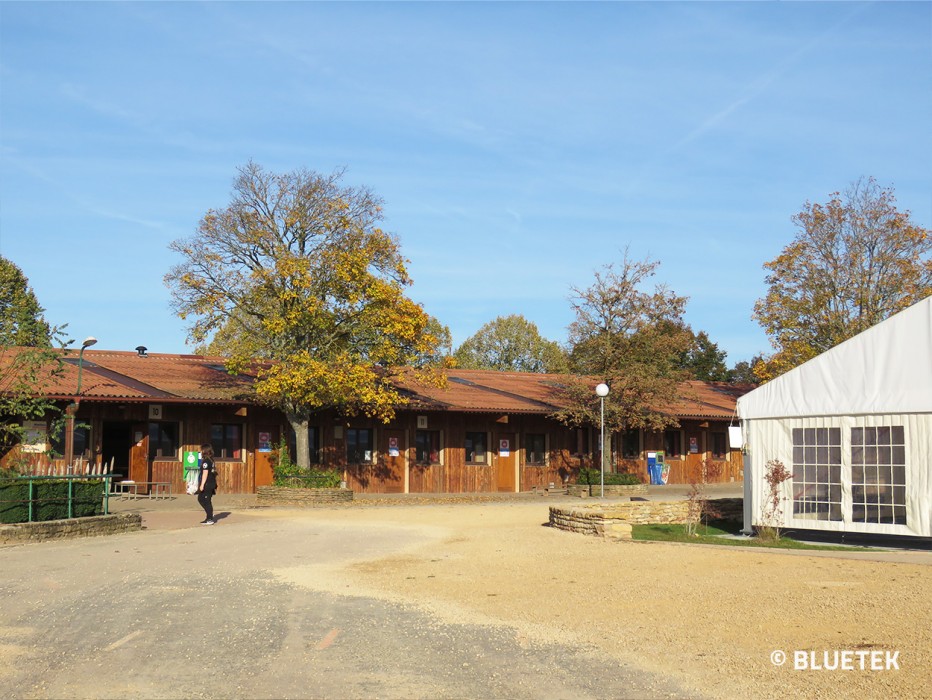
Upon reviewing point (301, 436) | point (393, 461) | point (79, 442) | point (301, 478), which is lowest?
point (301, 478)

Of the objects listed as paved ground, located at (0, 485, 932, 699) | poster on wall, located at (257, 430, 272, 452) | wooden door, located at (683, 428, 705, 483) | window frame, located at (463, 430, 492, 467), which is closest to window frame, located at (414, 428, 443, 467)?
window frame, located at (463, 430, 492, 467)

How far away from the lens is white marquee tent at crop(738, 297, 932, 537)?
15477 millimetres

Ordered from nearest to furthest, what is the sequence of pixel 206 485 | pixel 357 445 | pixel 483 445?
1. pixel 206 485
2. pixel 357 445
3. pixel 483 445

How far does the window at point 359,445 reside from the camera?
106 feet

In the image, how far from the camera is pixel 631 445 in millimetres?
38688

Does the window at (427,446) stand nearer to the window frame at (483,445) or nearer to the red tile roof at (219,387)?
the window frame at (483,445)

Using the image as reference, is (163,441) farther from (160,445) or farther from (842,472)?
(842,472)

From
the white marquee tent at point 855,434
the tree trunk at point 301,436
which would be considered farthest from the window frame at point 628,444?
the white marquee tent at point 855,434

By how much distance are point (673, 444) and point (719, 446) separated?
2.77m

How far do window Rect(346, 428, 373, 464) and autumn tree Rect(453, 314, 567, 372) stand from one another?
37765 millimetres

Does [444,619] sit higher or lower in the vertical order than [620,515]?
lower

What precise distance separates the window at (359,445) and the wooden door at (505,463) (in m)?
4.96

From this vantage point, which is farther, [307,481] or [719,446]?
[719,446]

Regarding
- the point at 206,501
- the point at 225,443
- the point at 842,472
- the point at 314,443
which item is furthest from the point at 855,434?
the point at 225,443
